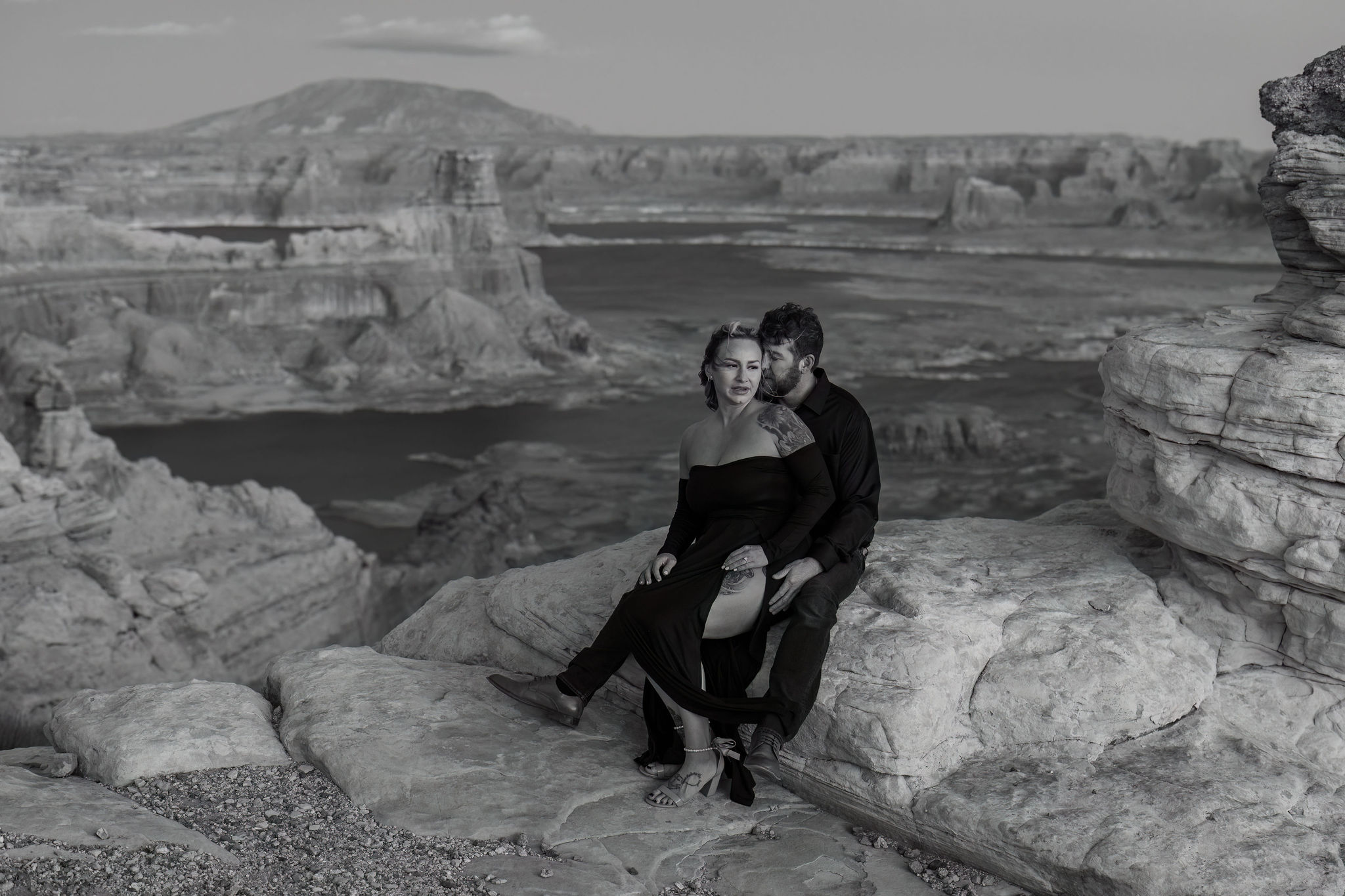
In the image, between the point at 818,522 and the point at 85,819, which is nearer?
the point at 85,819

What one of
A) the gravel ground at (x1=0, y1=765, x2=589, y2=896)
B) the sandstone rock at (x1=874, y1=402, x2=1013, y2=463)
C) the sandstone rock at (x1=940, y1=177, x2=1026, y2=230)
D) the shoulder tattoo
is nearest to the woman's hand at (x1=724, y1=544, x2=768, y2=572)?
the shoulder tattoo

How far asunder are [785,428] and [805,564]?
0.54 metres

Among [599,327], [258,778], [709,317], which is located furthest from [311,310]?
[258,778]

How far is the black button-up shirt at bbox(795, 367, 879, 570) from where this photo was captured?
4941 mm

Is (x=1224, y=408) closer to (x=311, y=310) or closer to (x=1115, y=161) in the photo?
(x=311, y=310)

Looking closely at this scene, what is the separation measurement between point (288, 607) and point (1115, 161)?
293ft

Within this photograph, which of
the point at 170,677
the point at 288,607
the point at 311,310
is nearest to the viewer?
the point at 170,677

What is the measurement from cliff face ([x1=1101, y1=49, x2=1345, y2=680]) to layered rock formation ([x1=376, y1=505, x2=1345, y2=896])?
0.71 ft

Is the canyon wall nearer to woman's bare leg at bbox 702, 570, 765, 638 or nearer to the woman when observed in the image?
the woman

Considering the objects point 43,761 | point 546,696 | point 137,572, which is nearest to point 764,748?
point 546,696

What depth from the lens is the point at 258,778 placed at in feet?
15.7

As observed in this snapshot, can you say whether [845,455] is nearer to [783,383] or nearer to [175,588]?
[783,383]

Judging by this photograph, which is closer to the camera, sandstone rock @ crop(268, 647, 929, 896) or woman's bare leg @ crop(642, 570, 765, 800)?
sandstone rock @ crop(268, 647, 929, 896)

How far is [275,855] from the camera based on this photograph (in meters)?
4.16
